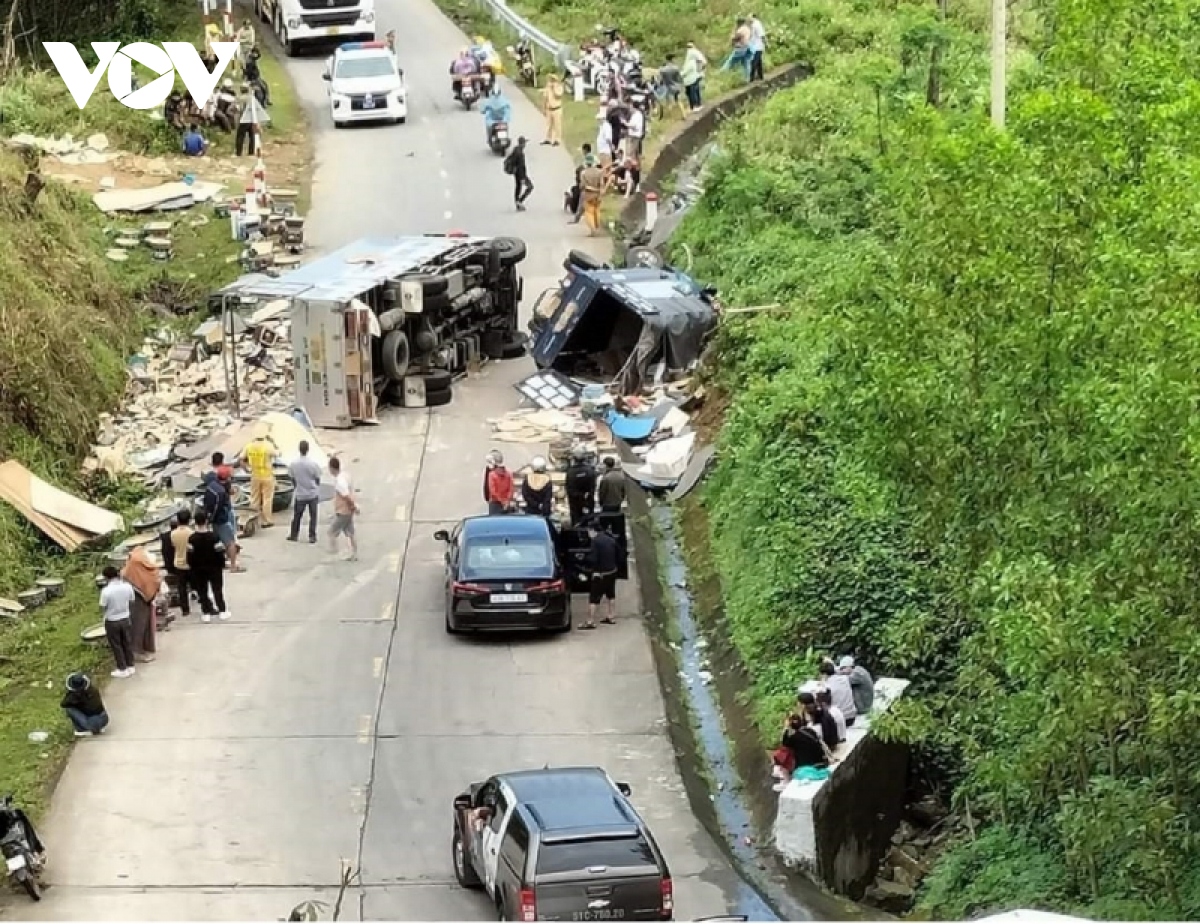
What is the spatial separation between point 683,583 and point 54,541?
26.3ft

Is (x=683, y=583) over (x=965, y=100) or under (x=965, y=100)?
under

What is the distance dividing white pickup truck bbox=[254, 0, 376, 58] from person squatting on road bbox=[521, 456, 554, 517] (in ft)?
98.3

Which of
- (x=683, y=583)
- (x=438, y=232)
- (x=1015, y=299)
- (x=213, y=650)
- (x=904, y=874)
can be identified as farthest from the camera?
(x=438, y=232)

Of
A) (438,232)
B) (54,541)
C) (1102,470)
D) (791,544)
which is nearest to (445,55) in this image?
(438,232)

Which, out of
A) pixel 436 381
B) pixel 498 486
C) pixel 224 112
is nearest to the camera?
pixel 498 486

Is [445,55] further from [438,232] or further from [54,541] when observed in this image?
[54,541]

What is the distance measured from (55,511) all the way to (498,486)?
226 inches

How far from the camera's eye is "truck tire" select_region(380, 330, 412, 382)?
32531 mm

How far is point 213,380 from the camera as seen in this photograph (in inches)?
1352

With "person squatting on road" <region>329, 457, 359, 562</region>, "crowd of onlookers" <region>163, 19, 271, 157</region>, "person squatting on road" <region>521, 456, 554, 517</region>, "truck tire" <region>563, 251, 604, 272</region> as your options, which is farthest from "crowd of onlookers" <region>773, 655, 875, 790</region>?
"crowd of onlookers" <region>163, 19, 271, 157</region>

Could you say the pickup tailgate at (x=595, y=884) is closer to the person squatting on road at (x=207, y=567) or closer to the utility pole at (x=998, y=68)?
the utility pole at (x=998, y=68)

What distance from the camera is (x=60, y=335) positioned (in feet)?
107

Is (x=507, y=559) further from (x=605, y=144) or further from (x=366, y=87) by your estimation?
(x=366, y=87)

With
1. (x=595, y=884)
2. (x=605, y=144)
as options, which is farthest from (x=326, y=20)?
(x=595, y=884)
